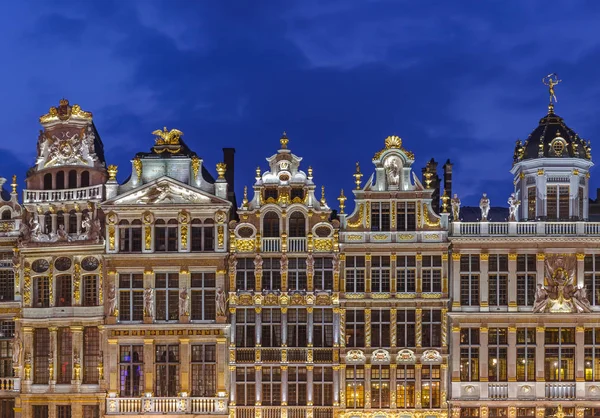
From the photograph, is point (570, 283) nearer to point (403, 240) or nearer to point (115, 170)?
point (403, 240)

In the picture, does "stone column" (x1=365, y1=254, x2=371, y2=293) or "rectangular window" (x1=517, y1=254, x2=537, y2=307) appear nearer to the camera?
"rectangular window" (x1=517, y1=254, x2=537, y2=307)

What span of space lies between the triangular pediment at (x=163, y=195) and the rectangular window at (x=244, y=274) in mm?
3154

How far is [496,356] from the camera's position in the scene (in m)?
50.2

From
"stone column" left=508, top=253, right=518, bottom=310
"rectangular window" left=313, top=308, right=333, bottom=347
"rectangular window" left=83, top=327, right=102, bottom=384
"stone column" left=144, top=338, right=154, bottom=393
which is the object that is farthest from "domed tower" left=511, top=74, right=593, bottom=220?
"rectangular window" left=83, top=327, right=102, bottom=384

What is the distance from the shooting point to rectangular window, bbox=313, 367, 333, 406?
5056cm

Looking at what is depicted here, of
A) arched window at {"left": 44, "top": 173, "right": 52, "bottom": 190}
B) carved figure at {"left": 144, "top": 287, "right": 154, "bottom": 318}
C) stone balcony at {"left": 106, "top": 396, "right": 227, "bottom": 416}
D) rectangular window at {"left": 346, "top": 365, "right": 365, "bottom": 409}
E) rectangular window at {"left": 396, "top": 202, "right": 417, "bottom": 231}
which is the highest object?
arched window at {"left": 44, "top": 173, "right": 52, "bottom": 190}

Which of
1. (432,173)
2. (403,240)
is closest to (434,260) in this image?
(403,240)

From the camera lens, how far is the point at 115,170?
169 feet

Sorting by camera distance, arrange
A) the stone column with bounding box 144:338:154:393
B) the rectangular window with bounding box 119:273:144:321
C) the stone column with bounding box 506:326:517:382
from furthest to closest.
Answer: the rectangular window with bounding box 119:273:144:321 → the stone column with bounding box 144:338:154:393 → the stone column with bounding box 506:326:517:382

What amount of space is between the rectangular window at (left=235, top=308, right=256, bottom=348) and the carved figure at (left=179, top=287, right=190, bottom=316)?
2.32 m

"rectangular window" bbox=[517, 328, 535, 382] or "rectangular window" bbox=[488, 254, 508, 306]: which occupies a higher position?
"rectangular window" bbox=[488, 254, 508, 306]

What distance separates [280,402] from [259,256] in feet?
22.0

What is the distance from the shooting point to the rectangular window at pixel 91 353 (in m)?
51.7

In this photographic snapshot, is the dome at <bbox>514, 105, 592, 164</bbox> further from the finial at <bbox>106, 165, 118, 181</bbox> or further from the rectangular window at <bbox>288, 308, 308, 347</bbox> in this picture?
the finial at <bbox>106, 165, 118, 181</bbox>
